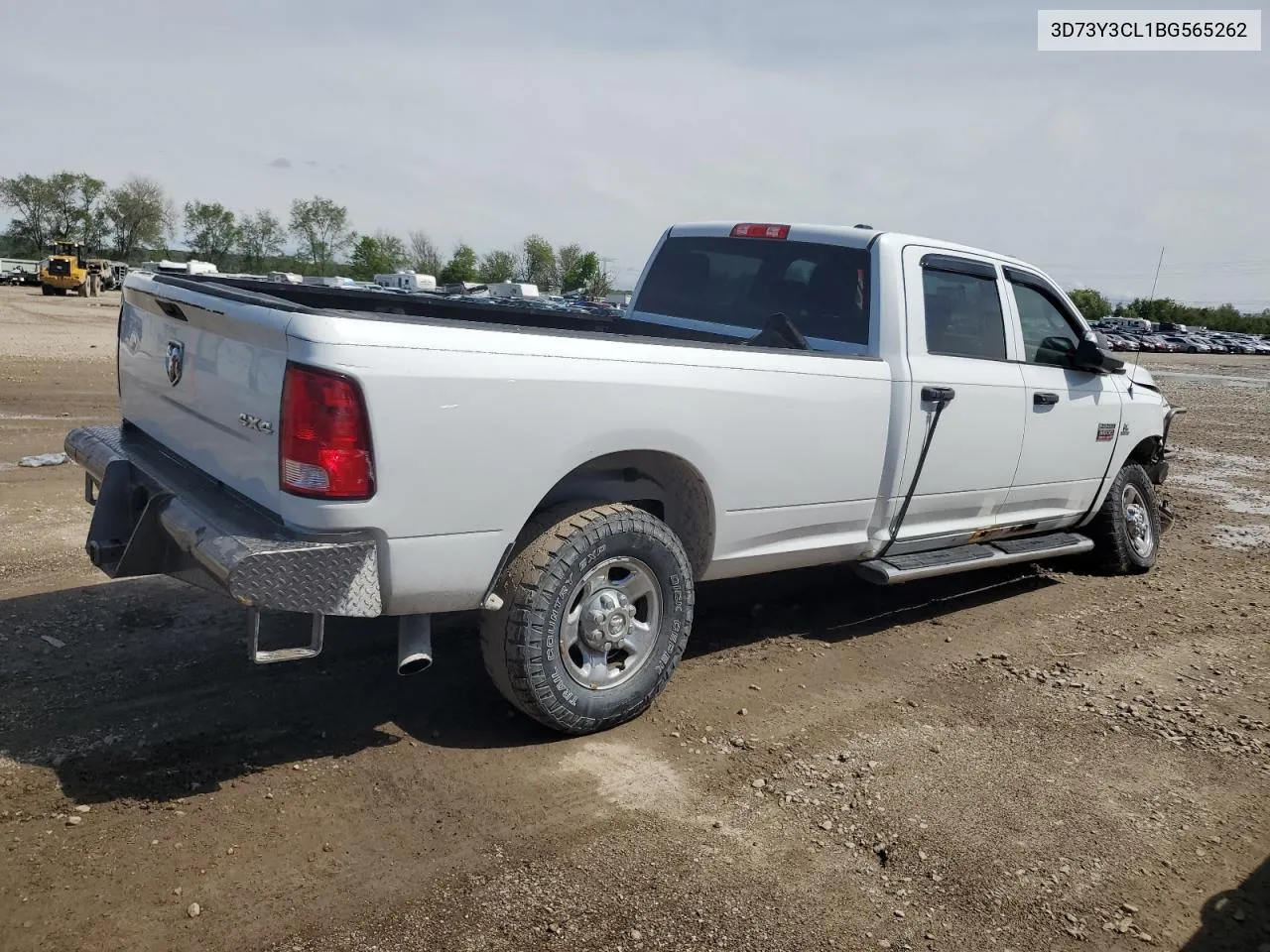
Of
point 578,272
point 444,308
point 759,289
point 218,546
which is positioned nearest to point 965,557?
point 759,289

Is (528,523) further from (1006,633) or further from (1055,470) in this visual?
(1055,470)

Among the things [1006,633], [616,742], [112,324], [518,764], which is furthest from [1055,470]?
[112,324]

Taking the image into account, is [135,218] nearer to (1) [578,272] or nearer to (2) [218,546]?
(1) [578,272]

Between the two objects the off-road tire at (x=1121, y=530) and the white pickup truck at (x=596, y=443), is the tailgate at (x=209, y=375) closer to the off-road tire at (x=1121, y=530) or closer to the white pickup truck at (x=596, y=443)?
the white pickup truck at (x=596, y=443)

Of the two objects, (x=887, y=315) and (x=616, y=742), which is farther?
(x=887, y=315)

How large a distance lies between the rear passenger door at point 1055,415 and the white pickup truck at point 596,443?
24 mm

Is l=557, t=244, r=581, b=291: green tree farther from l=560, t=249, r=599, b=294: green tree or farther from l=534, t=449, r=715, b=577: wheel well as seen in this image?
l=534, t=449, r=715, b=577: wheel well

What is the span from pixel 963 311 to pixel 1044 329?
91 centimetres

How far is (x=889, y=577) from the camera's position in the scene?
4.86 m

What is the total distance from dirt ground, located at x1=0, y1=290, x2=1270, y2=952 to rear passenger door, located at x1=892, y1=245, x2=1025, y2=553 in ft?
2.39

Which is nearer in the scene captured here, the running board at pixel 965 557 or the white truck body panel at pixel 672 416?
the white truck body panel at pixel 672 416

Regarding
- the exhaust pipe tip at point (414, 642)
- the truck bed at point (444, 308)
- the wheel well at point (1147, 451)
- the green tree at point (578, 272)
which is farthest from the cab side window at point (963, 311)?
the green tree at point (578, 272)

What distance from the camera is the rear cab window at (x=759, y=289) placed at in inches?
197

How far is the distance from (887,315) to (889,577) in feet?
4.20
